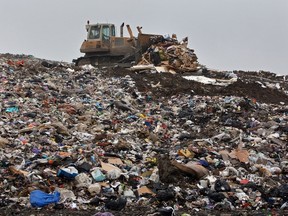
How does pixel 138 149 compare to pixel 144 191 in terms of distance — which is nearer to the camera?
pixel 144 191

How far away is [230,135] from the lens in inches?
305

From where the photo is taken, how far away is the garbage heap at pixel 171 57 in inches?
629

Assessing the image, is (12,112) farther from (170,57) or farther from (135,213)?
(170,57)

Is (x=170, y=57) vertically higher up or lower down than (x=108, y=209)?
higher up

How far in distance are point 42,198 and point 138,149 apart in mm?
2596

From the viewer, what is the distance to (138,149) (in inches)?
269

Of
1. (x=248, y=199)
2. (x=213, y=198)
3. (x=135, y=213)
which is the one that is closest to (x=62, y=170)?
(x=135, y=213)

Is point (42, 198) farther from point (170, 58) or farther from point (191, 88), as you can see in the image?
point (170, 58)

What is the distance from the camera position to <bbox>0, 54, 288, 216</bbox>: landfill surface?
4676 mm

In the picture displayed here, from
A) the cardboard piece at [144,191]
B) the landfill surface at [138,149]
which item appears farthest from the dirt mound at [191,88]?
the cardboard piece at [144,191]

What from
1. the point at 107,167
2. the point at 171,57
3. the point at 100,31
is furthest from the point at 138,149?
the point at 100,31

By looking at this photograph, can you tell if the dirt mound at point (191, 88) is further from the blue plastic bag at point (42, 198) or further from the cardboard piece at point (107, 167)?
the blue plastic bag at point (42, 198)

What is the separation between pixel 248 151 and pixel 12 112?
14.9 feet

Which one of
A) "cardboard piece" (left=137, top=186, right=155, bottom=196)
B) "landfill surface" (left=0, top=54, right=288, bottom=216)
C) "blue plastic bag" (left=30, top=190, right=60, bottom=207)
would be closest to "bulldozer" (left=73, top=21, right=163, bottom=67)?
"landfill surface" (left=0, top=54, right=288, bottom=216)
